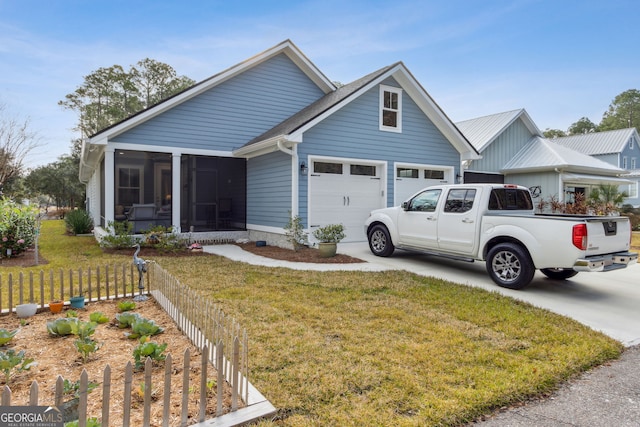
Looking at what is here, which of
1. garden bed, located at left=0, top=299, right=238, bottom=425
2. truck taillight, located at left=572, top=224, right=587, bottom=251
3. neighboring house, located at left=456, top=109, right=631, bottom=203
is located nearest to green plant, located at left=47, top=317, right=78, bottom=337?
garden bed, located at left=0, top=299, right=238, bottom=425

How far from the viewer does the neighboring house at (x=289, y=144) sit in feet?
34.0

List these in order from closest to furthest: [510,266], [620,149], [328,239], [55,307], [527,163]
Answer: [55,307]
[510,266]
[328,239]
[527,163]
[620,149]

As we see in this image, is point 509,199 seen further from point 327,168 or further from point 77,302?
point 77,302

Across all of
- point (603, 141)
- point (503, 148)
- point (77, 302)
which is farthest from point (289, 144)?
point (603, 141)

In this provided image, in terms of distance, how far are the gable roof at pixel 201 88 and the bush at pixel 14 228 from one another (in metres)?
2.44

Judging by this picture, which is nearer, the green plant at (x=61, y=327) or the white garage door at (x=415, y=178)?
the green plant at (x=61, y=327)

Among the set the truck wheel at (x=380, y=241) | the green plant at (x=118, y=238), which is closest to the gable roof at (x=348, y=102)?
the truck wheel at (x=380, y=241)

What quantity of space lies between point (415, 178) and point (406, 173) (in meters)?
0.39

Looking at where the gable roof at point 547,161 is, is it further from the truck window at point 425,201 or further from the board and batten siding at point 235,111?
the truck window at point 425,201

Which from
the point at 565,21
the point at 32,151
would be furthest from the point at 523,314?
the point at 32,151

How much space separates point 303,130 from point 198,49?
33.1 ft

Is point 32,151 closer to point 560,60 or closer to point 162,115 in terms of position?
point 162,115

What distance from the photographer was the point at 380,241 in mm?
9320

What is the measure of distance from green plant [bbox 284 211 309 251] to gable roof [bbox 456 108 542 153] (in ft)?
36.8
